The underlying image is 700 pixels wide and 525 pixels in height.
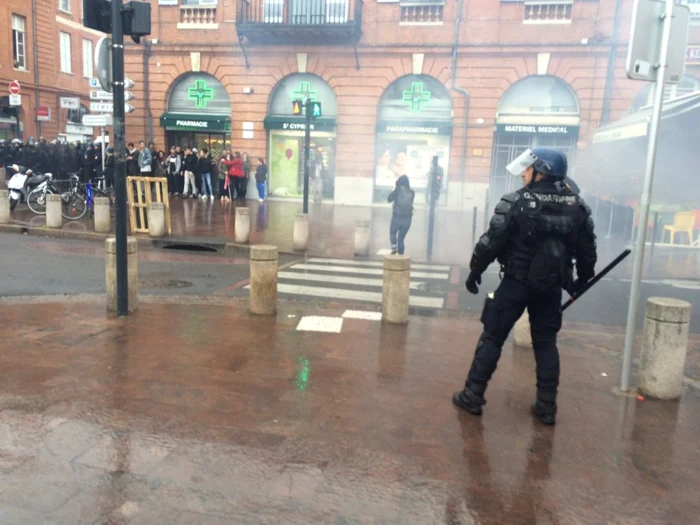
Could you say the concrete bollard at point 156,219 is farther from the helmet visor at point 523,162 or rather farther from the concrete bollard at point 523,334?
the helmet visor at point 523,162

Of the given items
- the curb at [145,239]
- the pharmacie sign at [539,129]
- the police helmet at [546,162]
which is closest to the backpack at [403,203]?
the curb at [145,239]

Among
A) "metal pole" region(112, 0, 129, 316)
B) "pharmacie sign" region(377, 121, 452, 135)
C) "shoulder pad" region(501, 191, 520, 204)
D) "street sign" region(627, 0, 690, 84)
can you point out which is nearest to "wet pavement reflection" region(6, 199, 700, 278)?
"pharmacie sign" region(377, 121, 452, 135)

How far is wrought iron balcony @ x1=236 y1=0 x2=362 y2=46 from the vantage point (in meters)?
21.0

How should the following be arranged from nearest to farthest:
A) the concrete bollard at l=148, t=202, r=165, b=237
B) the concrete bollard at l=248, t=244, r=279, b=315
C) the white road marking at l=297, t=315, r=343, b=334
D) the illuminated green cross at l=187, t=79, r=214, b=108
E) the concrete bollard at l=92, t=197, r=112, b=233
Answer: the white road marking at l=297, t=315, r=343, b=334, the concrete bollard at l=248, t=244, r=279, b=315, the concrete bollard at l=148, t=202, r=165, b=237, the concrete bollard at l=92, t=197, r=112, b=233, the illuminated green cross at l=187, t=79, r=214, b=108

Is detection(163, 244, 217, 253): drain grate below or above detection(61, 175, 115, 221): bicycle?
below

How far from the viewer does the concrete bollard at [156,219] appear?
12.2 m

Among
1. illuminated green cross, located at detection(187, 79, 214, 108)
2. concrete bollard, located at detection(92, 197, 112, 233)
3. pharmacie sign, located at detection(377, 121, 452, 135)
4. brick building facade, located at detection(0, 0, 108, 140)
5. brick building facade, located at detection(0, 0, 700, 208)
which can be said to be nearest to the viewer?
concrete bollard, located at detection(92, 197, 112, 233)

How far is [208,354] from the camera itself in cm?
522

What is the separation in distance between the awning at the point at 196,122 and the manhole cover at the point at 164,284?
50.9 feet

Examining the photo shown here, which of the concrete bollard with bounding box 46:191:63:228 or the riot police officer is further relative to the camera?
the concrete bollard with bounding box 46:191:63:228

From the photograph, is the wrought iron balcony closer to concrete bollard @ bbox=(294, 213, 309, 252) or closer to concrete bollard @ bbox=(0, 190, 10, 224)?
concrete bollard @ bbox=(0, 190, 10, 224)

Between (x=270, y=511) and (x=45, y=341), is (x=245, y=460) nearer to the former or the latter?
(x=270, y=511)

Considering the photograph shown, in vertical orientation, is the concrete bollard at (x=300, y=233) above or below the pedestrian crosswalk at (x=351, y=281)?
above

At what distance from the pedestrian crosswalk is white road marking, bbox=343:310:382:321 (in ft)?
2.80
